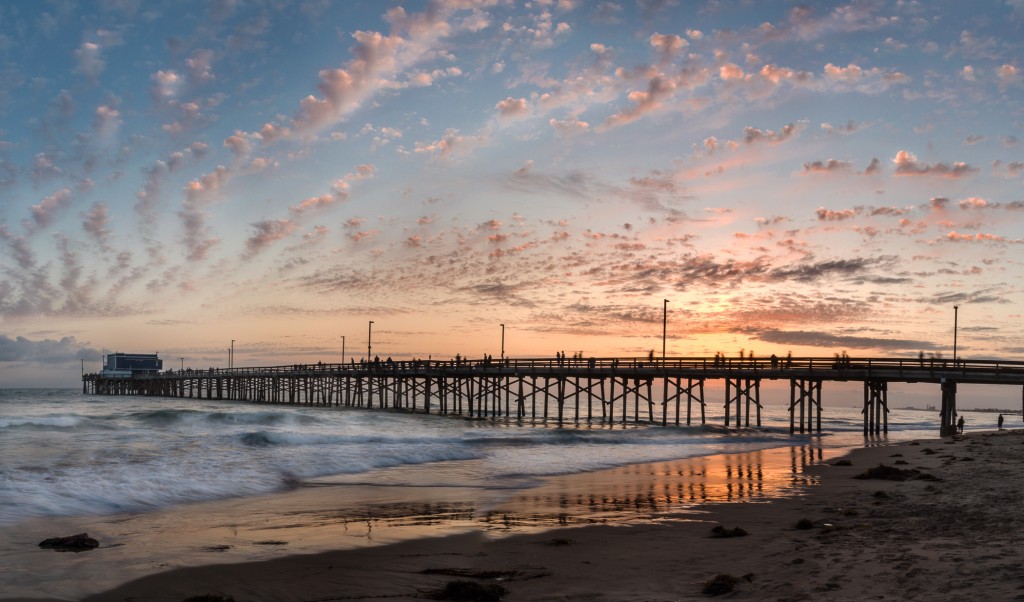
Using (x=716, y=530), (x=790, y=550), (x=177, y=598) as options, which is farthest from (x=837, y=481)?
(x=177, y=598)

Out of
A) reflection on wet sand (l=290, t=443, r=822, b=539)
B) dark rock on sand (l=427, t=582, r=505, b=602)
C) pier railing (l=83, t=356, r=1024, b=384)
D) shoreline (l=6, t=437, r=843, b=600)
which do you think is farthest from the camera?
pier railing (l=83, t=356, r=1024, b=384)

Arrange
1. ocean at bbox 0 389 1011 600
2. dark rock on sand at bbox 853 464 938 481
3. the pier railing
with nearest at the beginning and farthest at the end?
ocean at bbox 0 389 1011 600, dark rock on sand at bbox 853 464 938 481, the pier railing

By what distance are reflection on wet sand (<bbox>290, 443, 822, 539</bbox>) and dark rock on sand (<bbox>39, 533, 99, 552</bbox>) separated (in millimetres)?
3514

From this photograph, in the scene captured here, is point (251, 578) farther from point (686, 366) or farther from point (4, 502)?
point (686, 366)

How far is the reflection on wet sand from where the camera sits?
12727 millimetres

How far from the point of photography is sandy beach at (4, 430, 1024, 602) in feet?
23.5

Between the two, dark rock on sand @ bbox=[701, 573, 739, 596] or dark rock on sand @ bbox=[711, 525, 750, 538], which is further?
dark rock on sand @ bbox=[711, 525, 750, 538]

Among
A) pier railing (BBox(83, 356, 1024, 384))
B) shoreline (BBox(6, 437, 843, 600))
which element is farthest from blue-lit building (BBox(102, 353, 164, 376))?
shoreline (BBox(6, 437, 843, 600))

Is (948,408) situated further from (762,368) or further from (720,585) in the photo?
(720,585)

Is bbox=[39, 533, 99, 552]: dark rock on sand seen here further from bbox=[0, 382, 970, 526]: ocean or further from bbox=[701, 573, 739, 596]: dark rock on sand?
bbox=[701, 573, 739, 596]: dark rock on sand

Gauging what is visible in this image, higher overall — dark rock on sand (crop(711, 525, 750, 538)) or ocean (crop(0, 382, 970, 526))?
dark rock on sand (crop(711, 525, 750, 538))

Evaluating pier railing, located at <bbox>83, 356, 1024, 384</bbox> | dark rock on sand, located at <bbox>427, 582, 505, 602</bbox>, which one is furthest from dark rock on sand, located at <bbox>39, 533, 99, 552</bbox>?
pier railing, located at <bbox>83, 356, 1024, 384</bbox>

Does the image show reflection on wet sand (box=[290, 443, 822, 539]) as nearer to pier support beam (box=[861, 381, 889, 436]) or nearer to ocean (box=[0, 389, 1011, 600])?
ocean (box=[0, 389, 1011, 600])

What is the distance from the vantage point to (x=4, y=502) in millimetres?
14477
